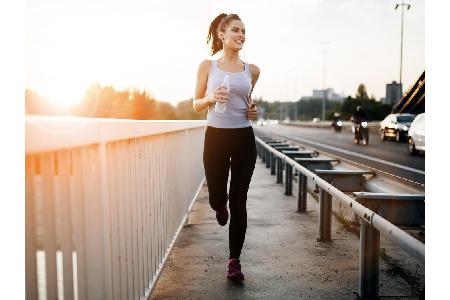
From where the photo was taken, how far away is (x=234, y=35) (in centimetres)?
410

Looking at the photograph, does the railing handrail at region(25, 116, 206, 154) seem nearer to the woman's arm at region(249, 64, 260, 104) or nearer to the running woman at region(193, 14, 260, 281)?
the running woman at region(193, 14, 260, 281)

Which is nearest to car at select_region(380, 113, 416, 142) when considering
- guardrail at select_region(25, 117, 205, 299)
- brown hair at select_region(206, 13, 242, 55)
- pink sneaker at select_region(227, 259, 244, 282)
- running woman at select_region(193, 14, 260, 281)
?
brown hair at select_region(206, 13, 242, 55)

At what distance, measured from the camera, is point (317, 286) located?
12.6 feet

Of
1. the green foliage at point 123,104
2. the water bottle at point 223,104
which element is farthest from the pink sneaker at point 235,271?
the green foliage at point 123,104

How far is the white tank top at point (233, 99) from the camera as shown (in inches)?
159

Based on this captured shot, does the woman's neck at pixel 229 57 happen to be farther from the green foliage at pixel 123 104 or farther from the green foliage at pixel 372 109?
the green foliage at pixel 372 109

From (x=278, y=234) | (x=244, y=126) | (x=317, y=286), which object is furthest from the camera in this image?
(x=278, y=234)

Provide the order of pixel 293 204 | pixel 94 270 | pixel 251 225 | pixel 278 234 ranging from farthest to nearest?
pixel 293 204, pixel 251 225, pixel 278 234, pixel 94 270

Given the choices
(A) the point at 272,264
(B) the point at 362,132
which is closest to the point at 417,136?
(B) the point at 362,132

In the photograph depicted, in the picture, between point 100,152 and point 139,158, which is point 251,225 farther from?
point 100,152

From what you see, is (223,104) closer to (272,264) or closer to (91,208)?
(272,264)

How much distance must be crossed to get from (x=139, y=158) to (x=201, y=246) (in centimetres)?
214

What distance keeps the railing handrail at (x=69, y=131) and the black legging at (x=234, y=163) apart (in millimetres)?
1279
